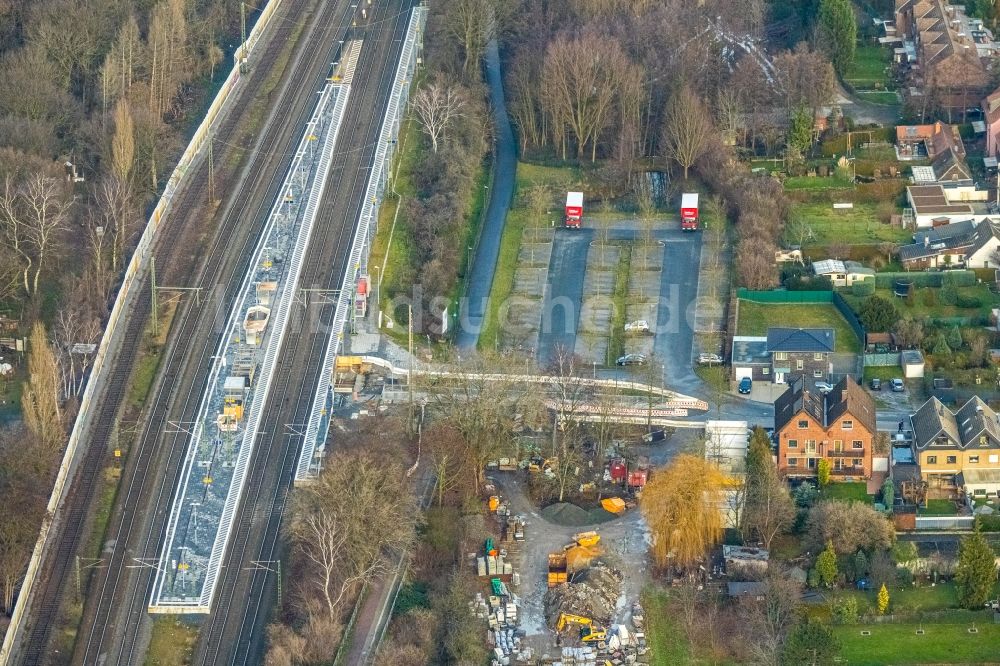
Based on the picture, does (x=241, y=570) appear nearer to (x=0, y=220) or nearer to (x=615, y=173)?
(x=0, y=220)

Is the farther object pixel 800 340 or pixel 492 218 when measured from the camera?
pixel 492 218

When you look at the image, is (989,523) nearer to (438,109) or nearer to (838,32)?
(438,109)

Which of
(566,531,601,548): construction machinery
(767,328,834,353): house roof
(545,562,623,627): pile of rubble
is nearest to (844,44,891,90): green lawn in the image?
(767,328,834,353): house roof

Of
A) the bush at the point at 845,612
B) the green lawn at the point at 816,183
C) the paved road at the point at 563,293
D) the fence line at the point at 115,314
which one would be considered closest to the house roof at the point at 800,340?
the paved road at the point at 563,293

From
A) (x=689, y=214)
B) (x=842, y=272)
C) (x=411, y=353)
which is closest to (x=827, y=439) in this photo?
(x=842, y=272)

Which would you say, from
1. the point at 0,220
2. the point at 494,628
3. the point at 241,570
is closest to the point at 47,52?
the point at 0,220

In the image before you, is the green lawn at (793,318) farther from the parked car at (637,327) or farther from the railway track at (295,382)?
the railway track at (295,382)

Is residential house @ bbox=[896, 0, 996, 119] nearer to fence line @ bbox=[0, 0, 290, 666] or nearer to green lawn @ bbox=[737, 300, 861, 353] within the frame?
green lawn @ bbox=[737, 300, 861, 353]
